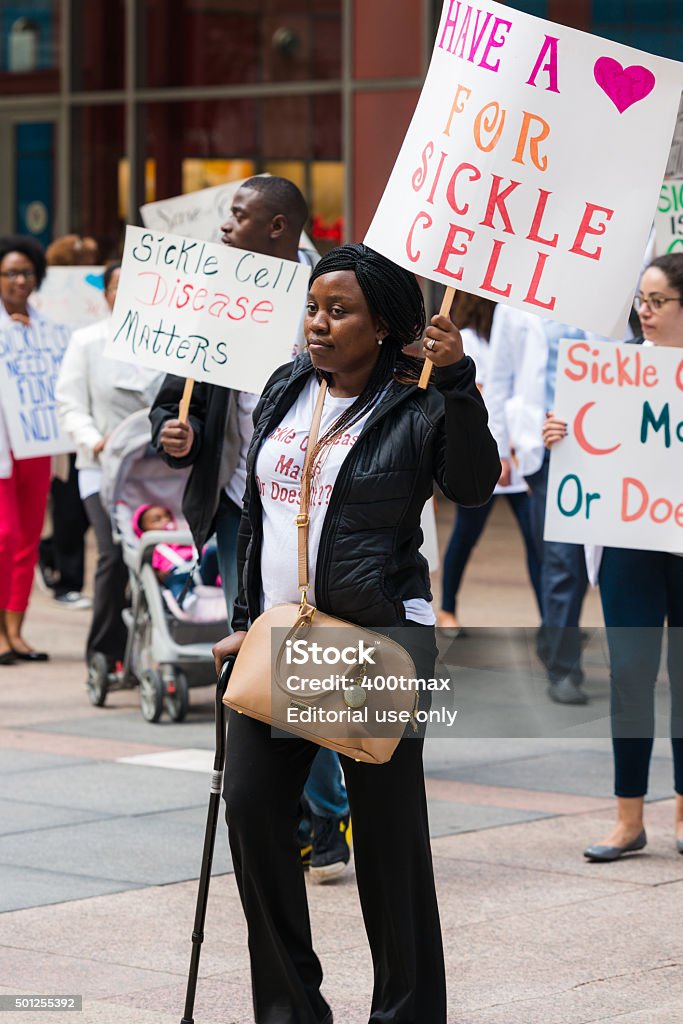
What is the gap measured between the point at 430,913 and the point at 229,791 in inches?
20.4

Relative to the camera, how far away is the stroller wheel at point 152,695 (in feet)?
28.5

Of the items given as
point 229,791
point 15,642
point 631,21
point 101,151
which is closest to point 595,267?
point 229,791

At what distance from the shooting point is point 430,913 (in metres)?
4.28

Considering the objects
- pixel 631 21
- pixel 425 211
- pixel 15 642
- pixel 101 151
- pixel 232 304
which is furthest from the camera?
pixel 101 151

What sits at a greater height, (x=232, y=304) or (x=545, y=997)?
(x=232, y=304)

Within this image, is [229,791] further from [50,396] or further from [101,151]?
[101,151]

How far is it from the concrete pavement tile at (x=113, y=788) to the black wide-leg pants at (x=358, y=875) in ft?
8.97

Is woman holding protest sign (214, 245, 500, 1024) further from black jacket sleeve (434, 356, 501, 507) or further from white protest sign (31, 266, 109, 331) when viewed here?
white protest sign (31, 266, 109, 331)

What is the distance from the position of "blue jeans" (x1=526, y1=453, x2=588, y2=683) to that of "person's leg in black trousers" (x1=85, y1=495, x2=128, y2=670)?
6.77 ft

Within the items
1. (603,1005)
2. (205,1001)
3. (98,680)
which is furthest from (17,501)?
(603,1005)

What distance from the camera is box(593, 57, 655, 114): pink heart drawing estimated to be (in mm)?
4668

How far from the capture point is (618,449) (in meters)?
6.45

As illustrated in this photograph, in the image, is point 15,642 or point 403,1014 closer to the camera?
point 403,1014

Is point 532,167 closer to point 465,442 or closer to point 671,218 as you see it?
point 465,442
